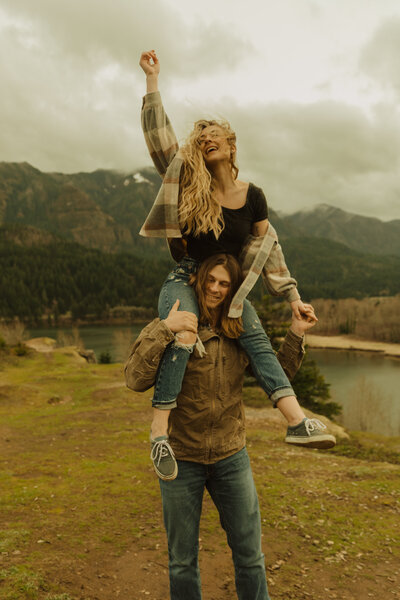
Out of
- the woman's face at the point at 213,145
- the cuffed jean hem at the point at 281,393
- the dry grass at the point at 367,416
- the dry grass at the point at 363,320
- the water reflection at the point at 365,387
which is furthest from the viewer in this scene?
the dry grass at the point at 363,320

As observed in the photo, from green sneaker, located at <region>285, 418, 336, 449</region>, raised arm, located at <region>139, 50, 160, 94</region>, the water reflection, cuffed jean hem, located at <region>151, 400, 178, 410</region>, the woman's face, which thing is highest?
raised arm, located at <region>139, 50, 160, 94</region>

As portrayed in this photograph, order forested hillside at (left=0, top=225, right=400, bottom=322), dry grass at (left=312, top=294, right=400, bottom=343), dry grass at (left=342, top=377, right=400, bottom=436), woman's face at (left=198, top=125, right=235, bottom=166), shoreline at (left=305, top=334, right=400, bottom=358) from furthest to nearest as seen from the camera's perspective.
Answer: forested hillside at (left=0, top=225, right=400, bottom=322) → dry grass at (left=312, top=294, right=400, bottom=343) → shoreline at (left=305, top=334, right=400, bottom=358) → dry grass at (left=342, top=377, right=400, bottom=436) → woman's face at (left=198, top=125, right=235, bottom=166)

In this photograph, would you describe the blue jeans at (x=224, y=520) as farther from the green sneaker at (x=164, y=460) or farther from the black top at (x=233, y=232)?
the black top at (x=233, y=232)

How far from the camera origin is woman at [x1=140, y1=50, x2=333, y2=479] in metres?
2.19

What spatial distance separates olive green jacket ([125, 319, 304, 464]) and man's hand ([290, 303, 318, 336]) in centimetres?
42

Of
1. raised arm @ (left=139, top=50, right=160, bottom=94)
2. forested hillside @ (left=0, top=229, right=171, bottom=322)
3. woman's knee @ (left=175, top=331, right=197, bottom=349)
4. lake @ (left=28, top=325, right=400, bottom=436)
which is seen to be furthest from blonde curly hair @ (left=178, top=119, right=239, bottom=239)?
forested hillside @ (left=0, top=229, right=171, bottom=322)

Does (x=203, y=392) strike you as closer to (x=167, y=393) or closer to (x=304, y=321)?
(x=167, y=393)

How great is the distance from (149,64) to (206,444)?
7.79 ft

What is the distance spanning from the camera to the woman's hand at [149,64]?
2496 millimetres

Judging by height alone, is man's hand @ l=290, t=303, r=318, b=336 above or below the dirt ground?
above

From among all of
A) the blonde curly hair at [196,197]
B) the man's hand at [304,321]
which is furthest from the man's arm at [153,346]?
the man's hand at [304,321]

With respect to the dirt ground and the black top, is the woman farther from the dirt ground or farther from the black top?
the dirt ground

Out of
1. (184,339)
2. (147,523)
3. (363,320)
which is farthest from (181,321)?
(363,320)

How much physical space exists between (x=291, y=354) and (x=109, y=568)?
3.60 meters
